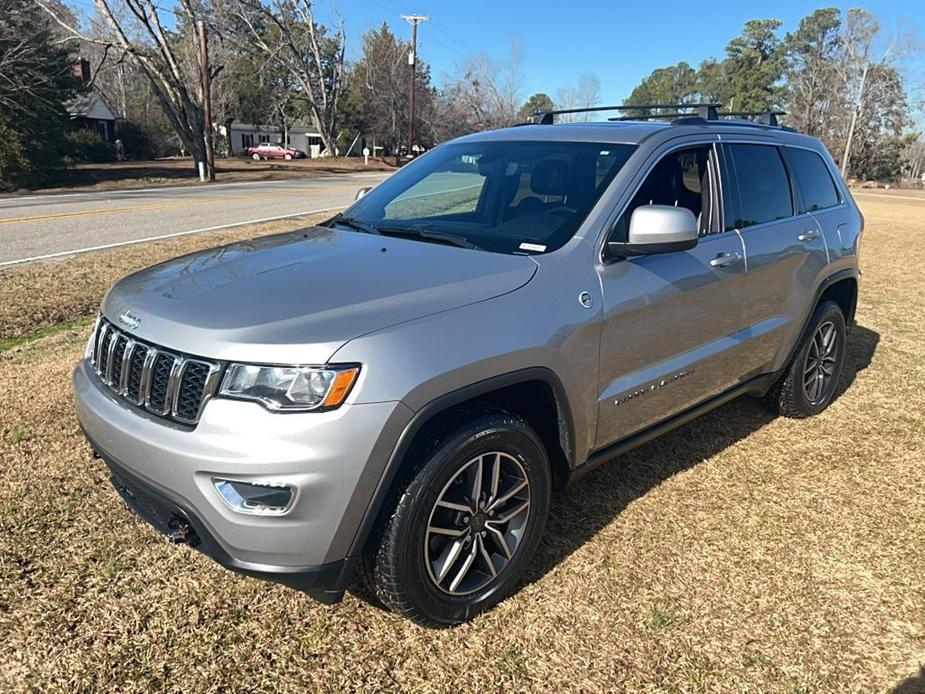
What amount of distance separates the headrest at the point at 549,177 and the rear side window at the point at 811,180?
183 centimetres

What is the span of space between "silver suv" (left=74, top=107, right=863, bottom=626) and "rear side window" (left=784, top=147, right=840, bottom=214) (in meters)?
0.45

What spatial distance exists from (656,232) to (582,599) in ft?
5.09

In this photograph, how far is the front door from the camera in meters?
3.03

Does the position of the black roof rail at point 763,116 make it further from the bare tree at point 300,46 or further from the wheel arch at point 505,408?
the bare tree at point 300,46

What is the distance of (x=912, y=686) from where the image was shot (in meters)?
2.52

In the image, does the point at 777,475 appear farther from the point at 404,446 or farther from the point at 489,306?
the point at 404,446

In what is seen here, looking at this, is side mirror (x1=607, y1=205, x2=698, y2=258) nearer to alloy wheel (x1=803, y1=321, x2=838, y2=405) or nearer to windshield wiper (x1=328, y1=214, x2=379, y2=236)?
windshield wiper (x1=328, y1=214, x2=379, y2=236)

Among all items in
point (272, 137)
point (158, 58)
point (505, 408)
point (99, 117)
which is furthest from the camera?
point (272, 137)

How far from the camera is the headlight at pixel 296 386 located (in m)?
2.17

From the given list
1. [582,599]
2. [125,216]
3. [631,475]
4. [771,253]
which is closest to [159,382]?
[582,599]

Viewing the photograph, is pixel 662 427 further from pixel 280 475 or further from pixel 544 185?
pixel 280 475

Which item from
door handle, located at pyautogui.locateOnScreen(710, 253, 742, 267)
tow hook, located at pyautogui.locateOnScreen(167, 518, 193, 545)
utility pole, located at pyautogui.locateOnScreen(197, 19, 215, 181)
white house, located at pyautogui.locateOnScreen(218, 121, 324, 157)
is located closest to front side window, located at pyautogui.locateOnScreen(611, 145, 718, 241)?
door handle, located at pyautogui.locateOnScreen(710, 253, 742, 267)

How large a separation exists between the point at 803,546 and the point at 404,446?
7.21ft

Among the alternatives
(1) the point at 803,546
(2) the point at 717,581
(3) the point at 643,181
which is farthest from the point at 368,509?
(1) the point at 803,546
